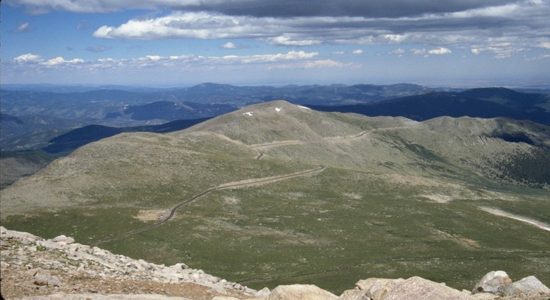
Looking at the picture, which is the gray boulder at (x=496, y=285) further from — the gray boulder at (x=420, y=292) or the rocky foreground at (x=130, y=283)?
the gray boulder at (x=420, y=292)

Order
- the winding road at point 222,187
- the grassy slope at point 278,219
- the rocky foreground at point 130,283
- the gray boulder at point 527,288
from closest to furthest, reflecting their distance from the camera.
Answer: the rocky foreground at point 130,283 → the gray boulder at point 527,288 → the grassy slope at point 278,219 → the winding road at point 222,187

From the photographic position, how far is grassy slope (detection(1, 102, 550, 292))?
3123 inches

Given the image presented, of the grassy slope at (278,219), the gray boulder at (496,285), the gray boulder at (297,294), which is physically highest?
the gray boulder at (297,294)

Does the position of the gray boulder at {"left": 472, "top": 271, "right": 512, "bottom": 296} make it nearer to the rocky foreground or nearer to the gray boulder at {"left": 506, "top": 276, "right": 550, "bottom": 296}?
the rocky foreground

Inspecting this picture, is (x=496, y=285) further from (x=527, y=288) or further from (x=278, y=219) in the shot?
(x=278, y=219)

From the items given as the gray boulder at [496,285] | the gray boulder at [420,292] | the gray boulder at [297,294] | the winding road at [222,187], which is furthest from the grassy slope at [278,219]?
the gray boulder at [420,292]

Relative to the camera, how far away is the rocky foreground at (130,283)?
25.5 m

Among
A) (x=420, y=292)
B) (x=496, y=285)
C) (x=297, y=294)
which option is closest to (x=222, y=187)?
(x=297, y=294)

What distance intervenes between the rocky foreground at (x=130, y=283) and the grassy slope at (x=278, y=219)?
29932 mm

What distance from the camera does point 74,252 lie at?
4128cm

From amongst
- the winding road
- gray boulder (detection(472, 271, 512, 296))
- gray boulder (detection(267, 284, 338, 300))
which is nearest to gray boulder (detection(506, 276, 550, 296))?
gray boulder (detection(472, 271, 512, 296))

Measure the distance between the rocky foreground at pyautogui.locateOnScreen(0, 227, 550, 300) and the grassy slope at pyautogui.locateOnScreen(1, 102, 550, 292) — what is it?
2993 centimetres

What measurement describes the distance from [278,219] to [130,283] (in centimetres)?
7697

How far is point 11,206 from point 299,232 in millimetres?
67660
